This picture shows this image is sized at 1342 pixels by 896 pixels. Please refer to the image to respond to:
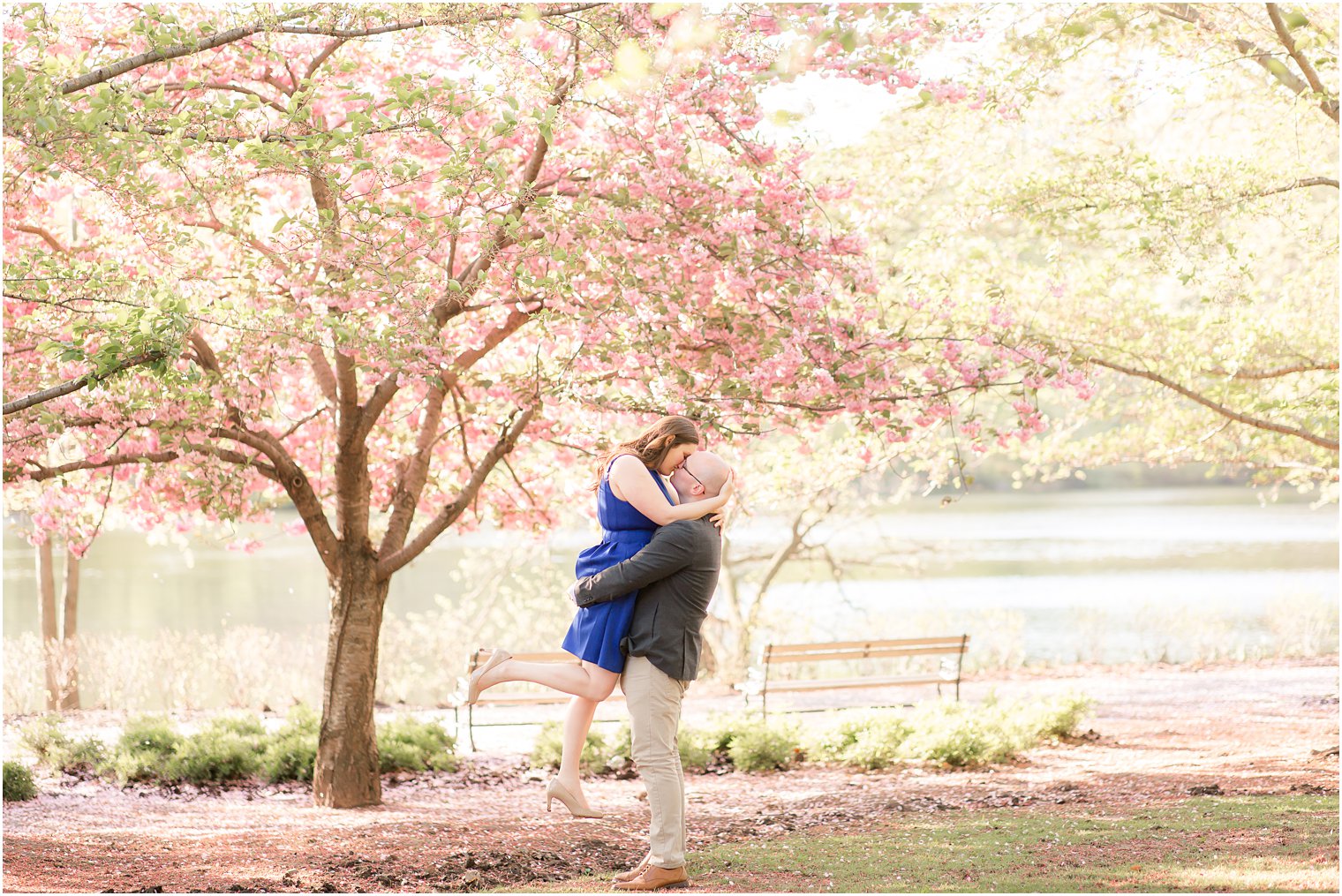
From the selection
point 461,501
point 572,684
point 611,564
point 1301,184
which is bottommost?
point 572,684

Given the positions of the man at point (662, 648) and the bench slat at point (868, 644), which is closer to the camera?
the man at point (662, 648)

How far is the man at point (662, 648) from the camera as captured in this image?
175 inches

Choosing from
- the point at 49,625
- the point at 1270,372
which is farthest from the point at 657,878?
the point at 49,625

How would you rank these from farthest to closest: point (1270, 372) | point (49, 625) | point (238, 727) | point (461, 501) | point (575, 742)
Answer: point (49, 625) < point (1270, 372) < point (238, 727) < point (461, 501) < point (575, 742)

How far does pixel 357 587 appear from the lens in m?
7.40

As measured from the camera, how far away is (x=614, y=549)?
4613mm

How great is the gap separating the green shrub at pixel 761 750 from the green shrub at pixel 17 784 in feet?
15.9

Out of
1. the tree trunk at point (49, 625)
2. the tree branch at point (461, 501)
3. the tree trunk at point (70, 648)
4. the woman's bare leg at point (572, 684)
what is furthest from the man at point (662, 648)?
the tree trunk at point (49, 625)

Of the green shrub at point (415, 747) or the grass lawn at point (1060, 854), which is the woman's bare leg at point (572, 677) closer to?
the grass lawn at point (1060, 854)

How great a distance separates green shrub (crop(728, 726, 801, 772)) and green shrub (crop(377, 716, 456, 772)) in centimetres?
218

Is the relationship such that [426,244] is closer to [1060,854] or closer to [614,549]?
[614,549]

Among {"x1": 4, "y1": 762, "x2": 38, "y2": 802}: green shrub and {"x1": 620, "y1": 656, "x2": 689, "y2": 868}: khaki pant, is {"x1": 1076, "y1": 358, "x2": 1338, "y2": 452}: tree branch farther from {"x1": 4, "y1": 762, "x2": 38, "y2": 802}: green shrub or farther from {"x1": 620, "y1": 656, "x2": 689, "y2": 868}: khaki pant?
{"x1": 4, "y1": 762, "x2": 38, "y2": 802}: green shrub

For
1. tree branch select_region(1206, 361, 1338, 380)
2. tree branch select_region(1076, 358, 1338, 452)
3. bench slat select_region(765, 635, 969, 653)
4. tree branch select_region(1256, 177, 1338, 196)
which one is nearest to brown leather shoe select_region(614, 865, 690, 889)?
tree branch select_region(1076, 358, 1338, 452)

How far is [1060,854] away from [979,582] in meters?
20.7
